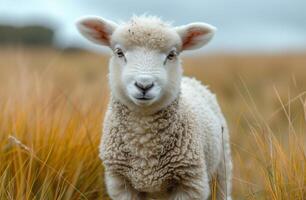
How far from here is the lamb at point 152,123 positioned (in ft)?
11.2

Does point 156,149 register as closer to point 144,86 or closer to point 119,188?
point 119,188

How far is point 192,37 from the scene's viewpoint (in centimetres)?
378

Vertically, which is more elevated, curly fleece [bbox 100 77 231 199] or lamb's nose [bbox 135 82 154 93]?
lamb's nose [bbox 135 82 154 93]

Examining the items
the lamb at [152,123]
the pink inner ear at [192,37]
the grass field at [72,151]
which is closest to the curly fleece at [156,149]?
the lamb at [152,123]

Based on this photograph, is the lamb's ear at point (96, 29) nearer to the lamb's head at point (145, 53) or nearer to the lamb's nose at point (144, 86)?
the lamb's head at point (145, 53)

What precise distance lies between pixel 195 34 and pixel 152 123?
67 centimetres

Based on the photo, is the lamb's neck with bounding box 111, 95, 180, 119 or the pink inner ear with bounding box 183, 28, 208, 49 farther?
the pink inner ear with bounding box 183, 28, 208, 49

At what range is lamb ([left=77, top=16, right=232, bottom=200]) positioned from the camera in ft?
11.2

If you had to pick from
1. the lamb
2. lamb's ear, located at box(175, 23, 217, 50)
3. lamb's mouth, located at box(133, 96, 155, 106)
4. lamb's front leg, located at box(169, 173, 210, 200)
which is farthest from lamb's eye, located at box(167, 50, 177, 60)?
lamb's front leg, located at box(169, 173, 210, 200)

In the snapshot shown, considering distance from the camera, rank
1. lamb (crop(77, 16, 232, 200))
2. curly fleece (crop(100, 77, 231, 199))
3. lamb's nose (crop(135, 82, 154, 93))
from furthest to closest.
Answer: curly fleece (crop(100, 77, 231, 199)) → lamb (crop(77, 16, 232, 200)) → lamb's nose (crop(135, 82, 154, 93))

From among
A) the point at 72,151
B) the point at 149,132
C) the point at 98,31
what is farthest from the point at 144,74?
the point at 72,151

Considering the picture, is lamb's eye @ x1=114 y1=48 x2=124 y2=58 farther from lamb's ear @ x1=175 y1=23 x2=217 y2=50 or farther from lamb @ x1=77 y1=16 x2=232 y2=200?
lamb's ear @ x1=175 y1=23 x2=217 y2=50

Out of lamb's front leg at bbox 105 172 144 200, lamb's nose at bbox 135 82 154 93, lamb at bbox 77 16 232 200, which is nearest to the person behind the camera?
lamb's nose at bbox 135 82 154 93

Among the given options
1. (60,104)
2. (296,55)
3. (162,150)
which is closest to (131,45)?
(162,150)
